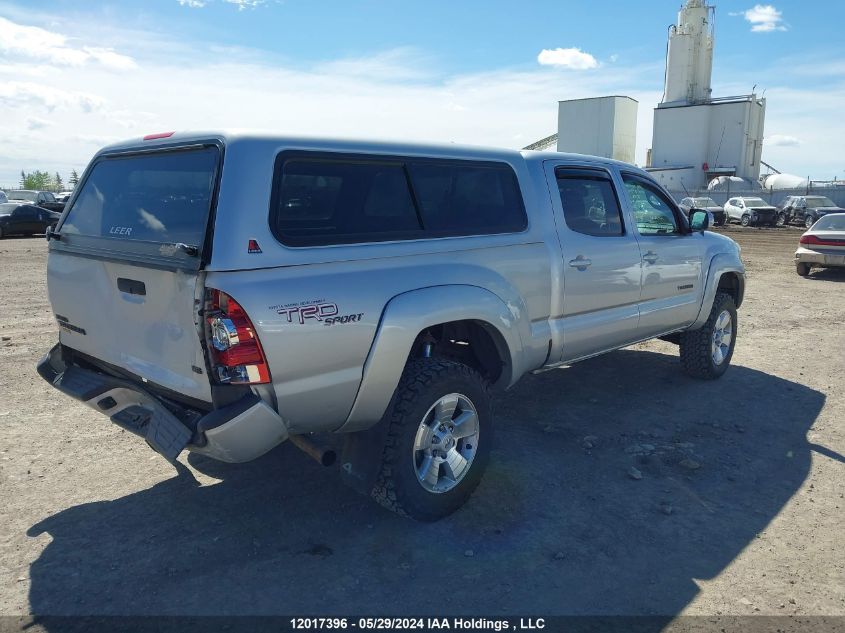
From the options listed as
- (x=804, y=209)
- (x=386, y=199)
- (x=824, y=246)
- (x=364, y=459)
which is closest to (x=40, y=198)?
(x=824, y=246)

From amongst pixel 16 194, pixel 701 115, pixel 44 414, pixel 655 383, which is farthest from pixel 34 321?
pixel 701 115

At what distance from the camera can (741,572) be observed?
3248mm

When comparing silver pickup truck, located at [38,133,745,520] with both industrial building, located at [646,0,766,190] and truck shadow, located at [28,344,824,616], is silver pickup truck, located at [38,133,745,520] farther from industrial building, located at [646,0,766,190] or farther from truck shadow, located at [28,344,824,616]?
industrial building, located at [646,0,766,190]

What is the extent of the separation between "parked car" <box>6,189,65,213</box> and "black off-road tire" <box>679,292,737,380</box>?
89.9 ft

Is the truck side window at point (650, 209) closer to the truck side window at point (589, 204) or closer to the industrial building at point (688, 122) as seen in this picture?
the truck side window at point (589, 204)

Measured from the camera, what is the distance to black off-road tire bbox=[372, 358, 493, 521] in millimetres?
3398

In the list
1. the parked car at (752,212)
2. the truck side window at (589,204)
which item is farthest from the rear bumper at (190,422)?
the parked car at (752,212)

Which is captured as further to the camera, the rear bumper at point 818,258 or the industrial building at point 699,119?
the industrial building at point 699,119

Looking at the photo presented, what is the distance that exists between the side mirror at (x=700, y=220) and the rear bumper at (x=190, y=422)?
4.35m

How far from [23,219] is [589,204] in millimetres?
23120

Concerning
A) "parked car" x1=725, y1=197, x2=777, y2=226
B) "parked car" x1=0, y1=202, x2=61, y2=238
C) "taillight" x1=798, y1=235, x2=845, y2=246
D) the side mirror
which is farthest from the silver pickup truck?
"parked car" x1=725, y1=197, x2=777, y2=226

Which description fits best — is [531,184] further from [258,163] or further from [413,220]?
[258,163]

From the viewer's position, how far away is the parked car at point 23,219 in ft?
73.2

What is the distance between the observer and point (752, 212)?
32688 millimetres
